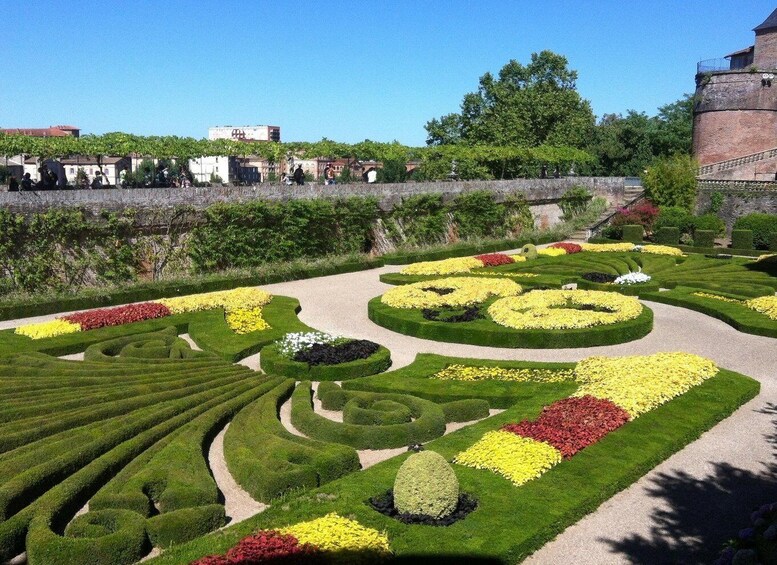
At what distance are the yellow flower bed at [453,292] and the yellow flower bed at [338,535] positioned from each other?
13.6 m

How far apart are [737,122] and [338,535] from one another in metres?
55.8

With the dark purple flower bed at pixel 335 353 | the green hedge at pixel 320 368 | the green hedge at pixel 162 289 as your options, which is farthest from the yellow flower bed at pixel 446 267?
the green hedge at pixel 320 368

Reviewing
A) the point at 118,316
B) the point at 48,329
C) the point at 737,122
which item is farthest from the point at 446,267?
the point at 737,122

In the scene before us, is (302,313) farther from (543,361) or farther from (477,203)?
(477,203)

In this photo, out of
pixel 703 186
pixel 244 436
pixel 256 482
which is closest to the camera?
pixel 256 482

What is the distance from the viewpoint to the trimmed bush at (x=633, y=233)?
41000 millimetres

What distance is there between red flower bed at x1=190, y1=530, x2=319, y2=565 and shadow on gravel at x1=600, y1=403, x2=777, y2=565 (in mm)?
3994

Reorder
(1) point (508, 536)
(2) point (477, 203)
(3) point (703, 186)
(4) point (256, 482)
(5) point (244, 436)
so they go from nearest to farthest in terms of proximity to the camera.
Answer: (1) point (508, 536) → (4) point (256, 482) → (5) point (244, 436) → (2) point (477, 203) → (3) point (703, 186)

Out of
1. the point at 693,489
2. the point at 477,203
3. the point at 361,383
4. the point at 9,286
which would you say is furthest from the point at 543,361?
the point at 477,203

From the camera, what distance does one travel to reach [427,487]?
32.6 feet

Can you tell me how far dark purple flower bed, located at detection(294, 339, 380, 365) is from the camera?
17266mm

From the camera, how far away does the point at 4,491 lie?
34.1ft

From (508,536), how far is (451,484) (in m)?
0.99

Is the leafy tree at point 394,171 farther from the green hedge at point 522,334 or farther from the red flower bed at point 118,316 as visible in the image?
the green hedge at point 522,334
